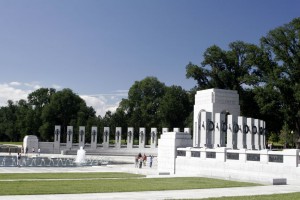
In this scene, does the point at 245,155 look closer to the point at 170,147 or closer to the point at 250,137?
the point at 170,147

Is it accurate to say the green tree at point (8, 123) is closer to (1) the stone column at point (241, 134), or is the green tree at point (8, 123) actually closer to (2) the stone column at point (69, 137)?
(2) the stone column at point (69, 137)

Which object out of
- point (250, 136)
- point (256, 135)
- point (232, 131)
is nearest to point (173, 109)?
point (256, 135)

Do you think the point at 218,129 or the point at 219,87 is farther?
the point at 219,87

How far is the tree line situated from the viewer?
64250 mm

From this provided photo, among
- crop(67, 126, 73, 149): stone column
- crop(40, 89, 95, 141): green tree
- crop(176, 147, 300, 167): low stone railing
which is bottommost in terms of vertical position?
crop(176, 147, 300, 167): low stone railing

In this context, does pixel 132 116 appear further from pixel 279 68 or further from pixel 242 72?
pixel 279 68

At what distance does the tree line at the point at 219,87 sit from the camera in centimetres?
6425

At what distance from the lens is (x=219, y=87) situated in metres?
77.8

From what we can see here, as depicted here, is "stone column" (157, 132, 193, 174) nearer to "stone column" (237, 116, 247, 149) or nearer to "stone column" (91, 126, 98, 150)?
"stone column" (237, 116, 247, 149)

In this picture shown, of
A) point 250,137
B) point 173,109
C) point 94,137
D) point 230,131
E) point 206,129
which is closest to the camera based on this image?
point 206,129

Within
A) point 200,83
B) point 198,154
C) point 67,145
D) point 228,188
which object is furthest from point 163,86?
point 228,188

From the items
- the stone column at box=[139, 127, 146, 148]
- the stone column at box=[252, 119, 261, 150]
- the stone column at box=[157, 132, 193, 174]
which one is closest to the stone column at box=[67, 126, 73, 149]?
the stone column at box=[139, 127, 146, 148]

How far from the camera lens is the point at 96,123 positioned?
10175 centimetres

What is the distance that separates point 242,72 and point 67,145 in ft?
118
